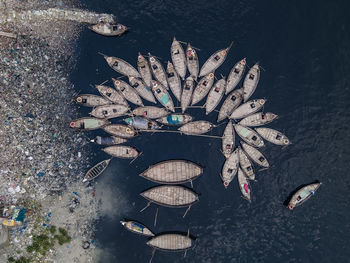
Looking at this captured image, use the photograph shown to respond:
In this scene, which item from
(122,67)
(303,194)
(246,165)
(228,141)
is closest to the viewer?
(303,194)

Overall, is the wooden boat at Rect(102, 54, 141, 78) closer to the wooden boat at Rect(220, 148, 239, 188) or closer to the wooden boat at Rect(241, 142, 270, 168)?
the wooden boat at Rect(220, 148, 239, 188)

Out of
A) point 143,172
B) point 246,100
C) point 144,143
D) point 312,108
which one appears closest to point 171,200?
point 143,172

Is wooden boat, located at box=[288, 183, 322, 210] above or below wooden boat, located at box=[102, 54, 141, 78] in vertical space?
below

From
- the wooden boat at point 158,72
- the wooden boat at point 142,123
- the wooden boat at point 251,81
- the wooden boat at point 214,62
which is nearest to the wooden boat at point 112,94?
the wooden boat at point 142,123

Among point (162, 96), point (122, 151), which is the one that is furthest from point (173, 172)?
point (162, 96)

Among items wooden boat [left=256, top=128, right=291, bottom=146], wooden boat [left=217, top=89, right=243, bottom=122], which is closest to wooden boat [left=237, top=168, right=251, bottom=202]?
wooden boat [left=256, top=128, right=291, bottom=146]

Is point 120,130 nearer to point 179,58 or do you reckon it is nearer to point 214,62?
point 179,58

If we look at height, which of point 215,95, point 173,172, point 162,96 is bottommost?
point 173,172

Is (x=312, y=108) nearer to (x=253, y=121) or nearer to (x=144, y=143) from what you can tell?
(x=253, y=121)
